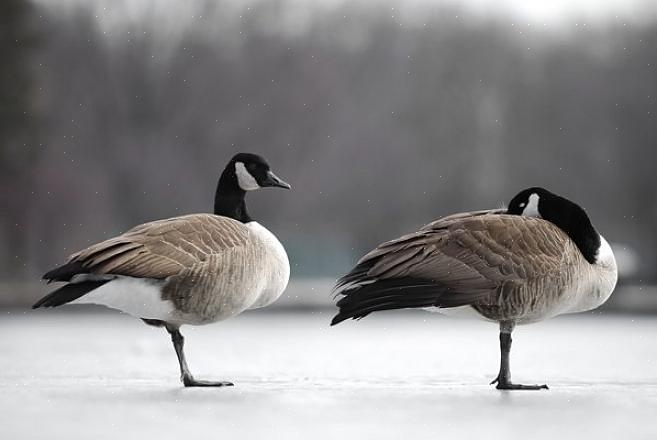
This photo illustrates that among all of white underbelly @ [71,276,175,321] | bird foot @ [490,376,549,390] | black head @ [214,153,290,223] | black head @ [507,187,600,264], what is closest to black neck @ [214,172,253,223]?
black head @ [214,153,290,223]

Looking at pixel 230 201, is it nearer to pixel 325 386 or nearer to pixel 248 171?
pixel 248 171

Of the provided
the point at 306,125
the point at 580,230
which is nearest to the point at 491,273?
the point at 580,230

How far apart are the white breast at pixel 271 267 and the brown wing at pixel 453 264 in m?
0.57

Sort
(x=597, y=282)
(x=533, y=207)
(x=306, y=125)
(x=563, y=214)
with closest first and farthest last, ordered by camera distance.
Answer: (x=597, y=282) < (x=563, y=214) < (x=533, y=207) < (x=306, y=125)

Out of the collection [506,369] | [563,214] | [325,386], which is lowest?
[325,386]

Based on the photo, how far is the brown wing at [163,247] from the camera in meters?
6.66

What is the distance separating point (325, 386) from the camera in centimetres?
714

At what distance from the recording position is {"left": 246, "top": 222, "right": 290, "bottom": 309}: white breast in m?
7.31

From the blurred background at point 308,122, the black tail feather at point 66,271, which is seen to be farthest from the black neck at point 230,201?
the blurred background at point 308,122

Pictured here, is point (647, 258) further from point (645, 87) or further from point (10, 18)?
point (10, 18)

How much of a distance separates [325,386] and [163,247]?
4.00 feet

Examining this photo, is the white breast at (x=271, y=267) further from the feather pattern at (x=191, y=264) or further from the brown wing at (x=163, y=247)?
the brown wing at (x=163, y=247)

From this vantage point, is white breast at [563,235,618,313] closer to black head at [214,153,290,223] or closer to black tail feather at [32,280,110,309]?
black head at [214,153,290,223]

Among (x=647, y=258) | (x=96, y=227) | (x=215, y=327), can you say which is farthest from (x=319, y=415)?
(x=96, y=227)
